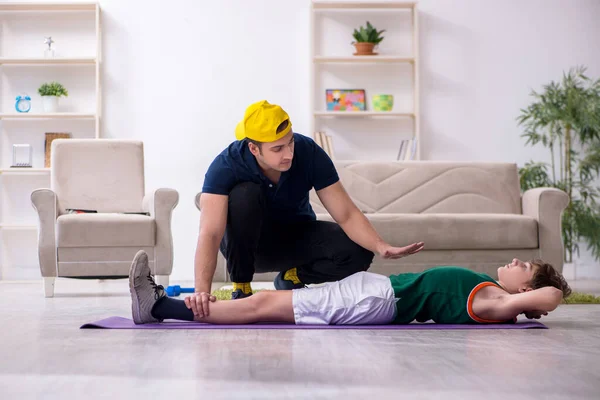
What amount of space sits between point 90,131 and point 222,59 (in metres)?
1.19

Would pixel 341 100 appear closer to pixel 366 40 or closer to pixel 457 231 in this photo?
pixel 366 40

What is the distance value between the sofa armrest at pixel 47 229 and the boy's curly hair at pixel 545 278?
2.59 metres

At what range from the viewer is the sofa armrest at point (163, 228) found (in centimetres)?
414

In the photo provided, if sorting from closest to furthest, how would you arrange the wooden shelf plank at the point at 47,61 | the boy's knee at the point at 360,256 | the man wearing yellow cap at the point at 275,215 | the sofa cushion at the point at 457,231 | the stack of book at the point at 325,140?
1. the man wearing yellow cap at the point at 275,215
2. the boy's knee at the point at 360,256
3. the sofa cushion at the point at 457,231
4. the stack of book at the point at 325,140
5. the wooden shelf plank at the point at 47,61

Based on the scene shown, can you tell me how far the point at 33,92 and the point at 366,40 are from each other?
265 centimetres

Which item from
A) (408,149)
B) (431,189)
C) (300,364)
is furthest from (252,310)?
(408,149)

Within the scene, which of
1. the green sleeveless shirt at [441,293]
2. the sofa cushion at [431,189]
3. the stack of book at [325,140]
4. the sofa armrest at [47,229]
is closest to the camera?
the green sleeveless shirt at [441,293]

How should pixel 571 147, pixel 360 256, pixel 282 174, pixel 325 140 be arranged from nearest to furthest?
1. pixel 282 174
2. pixel 360 256
3. pixel 325 140
4. pixel 571 147

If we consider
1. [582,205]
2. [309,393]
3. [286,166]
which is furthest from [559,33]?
[309,393]

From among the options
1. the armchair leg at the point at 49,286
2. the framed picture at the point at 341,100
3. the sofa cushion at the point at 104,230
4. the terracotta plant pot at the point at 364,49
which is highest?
the terracotta plant pot at the point at 364,49

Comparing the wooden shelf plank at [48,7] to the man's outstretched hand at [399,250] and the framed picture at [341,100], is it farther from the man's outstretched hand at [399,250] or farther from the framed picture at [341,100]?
the man's outstretched hand at [399,250]

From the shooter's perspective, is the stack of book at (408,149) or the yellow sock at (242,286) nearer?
the yellow sock at (242,286)

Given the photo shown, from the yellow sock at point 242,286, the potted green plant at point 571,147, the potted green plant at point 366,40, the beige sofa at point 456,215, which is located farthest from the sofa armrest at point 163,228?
the potted green plant at point 571,147

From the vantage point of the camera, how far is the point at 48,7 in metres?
5.96
